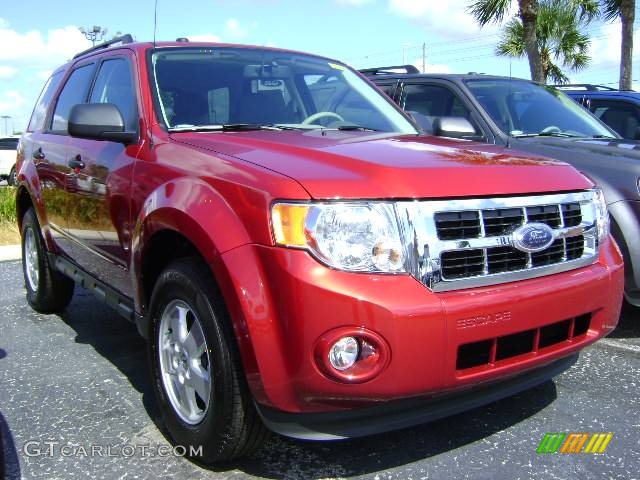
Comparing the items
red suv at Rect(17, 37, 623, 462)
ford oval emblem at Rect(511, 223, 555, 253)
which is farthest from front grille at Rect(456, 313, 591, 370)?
ford oval emblem at Rect(511, 223, 555, 253)

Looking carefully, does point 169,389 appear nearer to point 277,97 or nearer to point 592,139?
point 277,97

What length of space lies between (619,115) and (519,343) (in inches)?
223

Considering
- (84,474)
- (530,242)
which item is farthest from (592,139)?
(84,474)

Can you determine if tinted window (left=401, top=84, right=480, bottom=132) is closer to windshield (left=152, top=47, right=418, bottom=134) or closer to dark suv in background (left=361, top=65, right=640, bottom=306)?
dark suv in background (left=361, top=65, right=640, bottom=306)

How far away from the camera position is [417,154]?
278cm

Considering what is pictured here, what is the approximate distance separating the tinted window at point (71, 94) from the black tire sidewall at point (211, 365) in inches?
84.7

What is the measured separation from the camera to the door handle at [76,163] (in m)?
3.87

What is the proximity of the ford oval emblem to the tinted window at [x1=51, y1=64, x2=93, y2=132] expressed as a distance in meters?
3.08

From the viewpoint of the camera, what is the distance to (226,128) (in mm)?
3322

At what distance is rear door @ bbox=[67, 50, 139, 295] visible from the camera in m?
3.37

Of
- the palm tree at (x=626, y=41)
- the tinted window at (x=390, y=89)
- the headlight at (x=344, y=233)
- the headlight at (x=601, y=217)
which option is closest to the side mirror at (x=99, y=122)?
the headlight at (x=344, y=233)

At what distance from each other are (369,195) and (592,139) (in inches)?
148

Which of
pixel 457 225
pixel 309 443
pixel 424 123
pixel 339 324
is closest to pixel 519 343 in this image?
pixel 457 225

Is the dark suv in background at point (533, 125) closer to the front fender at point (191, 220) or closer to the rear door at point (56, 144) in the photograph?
the front fender at point (191, 220)
